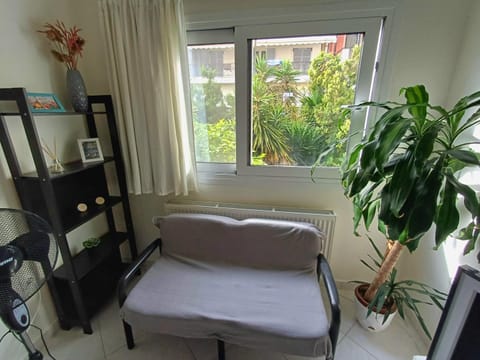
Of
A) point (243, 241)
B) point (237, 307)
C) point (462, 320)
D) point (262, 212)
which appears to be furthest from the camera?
point (262, 212)

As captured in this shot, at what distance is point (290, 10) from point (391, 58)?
69 cm

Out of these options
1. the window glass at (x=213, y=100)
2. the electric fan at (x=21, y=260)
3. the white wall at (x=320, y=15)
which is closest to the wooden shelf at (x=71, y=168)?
the white wall at (x=320, y=15)

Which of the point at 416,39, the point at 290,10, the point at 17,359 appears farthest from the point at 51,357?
the point at 416,39

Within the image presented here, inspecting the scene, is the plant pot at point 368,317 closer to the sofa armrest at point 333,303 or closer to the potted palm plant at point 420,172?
the sofa armrest at point 333,303

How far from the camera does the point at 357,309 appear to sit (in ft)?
5.07

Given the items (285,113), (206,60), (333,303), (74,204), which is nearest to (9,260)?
(74,204)

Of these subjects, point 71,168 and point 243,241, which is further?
point 243,241

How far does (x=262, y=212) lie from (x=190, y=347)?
985 mm

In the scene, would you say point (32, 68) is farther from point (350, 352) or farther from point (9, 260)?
point (350, 352)

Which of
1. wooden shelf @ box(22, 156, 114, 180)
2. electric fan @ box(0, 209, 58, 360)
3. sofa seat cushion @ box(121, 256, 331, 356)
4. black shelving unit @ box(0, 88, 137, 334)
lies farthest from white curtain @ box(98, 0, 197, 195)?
electric fan @ box(0, 209, 58, 360)

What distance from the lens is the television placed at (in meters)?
0.80

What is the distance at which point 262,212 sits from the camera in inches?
67.1

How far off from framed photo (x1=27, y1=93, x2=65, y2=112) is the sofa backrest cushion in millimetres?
960

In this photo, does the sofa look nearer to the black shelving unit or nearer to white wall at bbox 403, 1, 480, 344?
the black shelving unit
